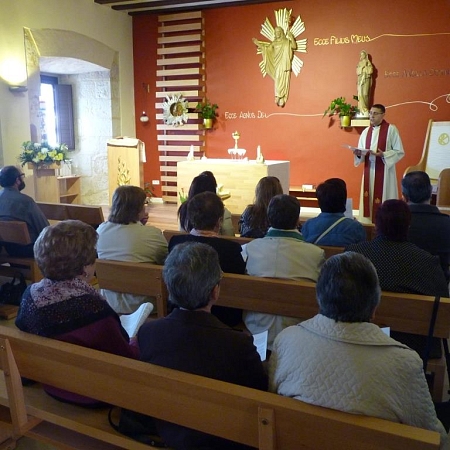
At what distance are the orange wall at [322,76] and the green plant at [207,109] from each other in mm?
166

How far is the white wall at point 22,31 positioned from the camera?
6.77 meters

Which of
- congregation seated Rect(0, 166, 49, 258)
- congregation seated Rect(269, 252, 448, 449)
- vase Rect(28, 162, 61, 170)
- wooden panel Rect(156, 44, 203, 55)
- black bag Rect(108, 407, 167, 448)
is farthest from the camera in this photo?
wooden panel Rect(156, 44, 203, 55)

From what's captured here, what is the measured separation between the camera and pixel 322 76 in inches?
308

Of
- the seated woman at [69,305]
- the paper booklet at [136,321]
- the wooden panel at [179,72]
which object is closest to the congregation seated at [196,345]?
the seated woman at [69,305]

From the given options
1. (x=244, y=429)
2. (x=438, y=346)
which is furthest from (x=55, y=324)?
(x=438, y=346)

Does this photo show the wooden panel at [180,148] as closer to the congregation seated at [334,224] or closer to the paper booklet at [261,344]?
the congregation seated at [334,224]

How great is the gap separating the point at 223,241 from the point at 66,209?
269 centimetres

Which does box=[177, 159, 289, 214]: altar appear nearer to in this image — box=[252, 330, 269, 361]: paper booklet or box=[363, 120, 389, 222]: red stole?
box=[363, 120, 389, 222]: red stole

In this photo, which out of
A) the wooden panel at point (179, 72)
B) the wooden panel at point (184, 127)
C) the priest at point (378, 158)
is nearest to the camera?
the priest at point (378, 158)

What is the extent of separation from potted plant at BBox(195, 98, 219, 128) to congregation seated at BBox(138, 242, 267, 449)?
739cm

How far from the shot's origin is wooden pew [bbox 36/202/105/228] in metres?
4.47

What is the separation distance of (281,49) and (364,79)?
1474 millimetres

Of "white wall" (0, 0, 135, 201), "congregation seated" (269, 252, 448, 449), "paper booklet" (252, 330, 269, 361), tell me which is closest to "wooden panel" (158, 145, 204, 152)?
"white wall" (0, 0, 135, 201)

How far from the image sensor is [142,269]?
254 cm
